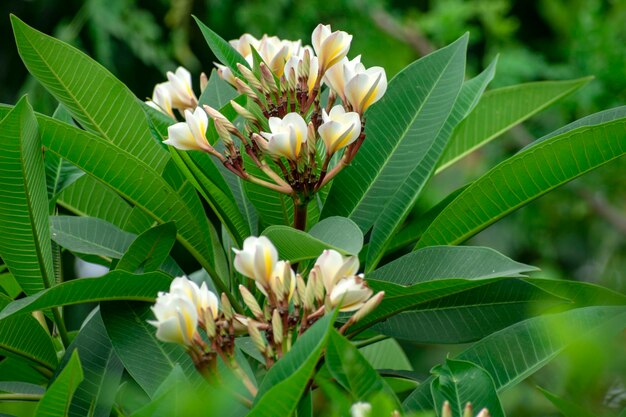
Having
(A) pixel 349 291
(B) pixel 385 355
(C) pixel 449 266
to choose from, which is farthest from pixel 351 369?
(B) pixel 385 355

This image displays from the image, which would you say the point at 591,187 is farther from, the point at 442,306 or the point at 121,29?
the point at 442,306

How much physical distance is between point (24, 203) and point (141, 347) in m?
0.19

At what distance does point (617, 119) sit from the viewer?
0.86 meters

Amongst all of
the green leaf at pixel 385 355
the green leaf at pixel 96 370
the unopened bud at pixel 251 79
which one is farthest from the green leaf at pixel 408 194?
the green leaf at pixel 385 355

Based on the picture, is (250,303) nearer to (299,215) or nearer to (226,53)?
(299,215)

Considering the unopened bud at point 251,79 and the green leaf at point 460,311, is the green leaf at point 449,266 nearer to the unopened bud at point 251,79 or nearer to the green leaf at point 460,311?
the green leaf at point 460,311

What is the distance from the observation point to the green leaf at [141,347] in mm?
893

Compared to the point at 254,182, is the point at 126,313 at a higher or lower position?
lower

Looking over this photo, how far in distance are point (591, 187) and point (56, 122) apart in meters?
2.40

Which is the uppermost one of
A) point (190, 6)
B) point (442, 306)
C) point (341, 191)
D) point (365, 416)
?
point (190, 6)

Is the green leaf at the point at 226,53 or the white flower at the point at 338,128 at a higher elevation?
the green leaf at the point at 226,53

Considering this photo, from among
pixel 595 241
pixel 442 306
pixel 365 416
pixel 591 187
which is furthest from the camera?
pixel 595 241

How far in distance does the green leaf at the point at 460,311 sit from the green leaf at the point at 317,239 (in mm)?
73

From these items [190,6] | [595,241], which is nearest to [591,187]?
[595,241]
